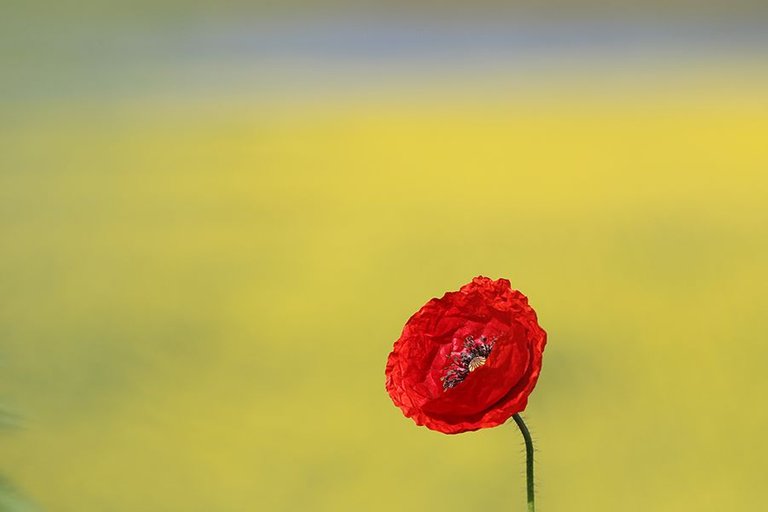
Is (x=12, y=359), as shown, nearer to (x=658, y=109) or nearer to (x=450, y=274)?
(x=450, y=274)

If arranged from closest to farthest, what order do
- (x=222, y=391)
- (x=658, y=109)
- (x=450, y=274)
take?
(x=222, y=391) → (x=450, y=274) → (x=658, y=109)

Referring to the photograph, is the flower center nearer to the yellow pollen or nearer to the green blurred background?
the yellow pollen

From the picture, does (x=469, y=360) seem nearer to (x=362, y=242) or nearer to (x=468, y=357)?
(x=468, y=357)

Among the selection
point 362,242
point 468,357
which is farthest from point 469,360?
point 362,242

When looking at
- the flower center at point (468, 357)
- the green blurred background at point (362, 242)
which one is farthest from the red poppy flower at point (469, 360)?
the green blurred background at point (362, 242)

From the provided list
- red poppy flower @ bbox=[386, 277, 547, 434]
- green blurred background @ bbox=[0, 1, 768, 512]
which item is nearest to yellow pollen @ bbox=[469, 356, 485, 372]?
red poppy flower @ bbox=[386, 277, 547, 434]

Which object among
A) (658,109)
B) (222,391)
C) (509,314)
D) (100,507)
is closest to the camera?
(509,314)

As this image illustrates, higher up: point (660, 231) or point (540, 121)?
point (540, 121)

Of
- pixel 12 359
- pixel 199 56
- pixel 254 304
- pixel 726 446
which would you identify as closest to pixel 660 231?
pixel 726 446

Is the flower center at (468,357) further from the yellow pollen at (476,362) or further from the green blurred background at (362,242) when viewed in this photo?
the green blurred background at (362,242)
